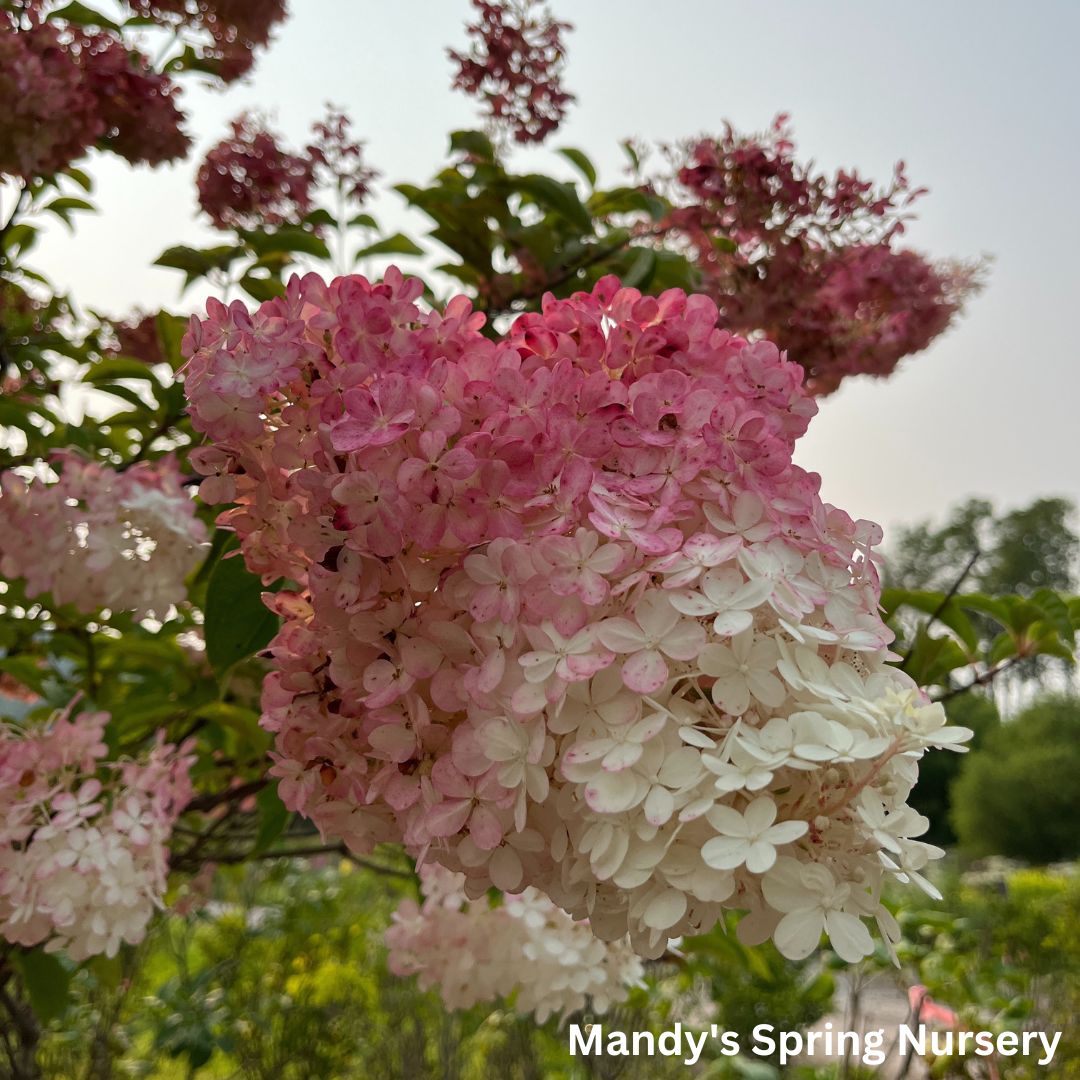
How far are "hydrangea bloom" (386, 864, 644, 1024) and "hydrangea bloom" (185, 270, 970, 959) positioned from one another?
25.9 inches

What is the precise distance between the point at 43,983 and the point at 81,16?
1.28 metres

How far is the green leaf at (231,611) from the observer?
63cm

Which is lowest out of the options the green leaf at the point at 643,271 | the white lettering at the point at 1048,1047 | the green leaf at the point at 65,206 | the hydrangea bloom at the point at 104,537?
the white lettering at the point at 1048,1047

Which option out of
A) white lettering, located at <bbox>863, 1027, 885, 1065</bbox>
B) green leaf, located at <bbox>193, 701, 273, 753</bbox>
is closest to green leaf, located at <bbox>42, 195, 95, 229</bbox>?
green leaf, located at <bbox>193, 701, 273, 753</bbox>

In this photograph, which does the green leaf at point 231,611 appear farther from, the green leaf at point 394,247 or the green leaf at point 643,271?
the green leaf at point 394,247

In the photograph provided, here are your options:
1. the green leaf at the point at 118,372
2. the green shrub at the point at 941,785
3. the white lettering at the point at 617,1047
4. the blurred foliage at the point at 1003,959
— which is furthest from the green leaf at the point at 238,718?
the green shrub at the point at 941,785

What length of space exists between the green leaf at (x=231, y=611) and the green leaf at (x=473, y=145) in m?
0.61

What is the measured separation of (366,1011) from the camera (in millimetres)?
3334

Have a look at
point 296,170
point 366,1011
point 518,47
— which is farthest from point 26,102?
point 366,1011

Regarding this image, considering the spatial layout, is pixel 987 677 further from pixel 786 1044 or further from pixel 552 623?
pixel 786 1044

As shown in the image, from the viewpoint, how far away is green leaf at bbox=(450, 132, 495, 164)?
3.20ft

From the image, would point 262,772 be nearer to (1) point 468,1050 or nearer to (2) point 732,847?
(2) point 732,847

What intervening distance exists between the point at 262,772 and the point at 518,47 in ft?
3.06

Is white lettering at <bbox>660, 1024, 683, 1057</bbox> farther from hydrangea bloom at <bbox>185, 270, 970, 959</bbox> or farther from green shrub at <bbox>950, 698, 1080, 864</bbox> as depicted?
green shrub at <bbox>950, 698, 1080, 864</bbox>
